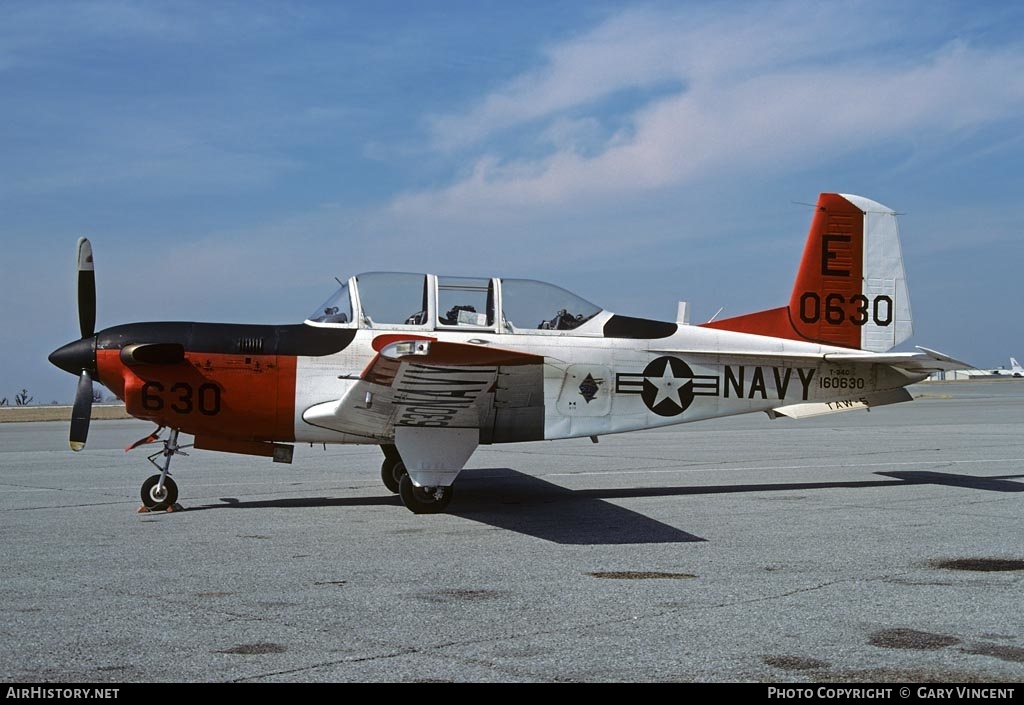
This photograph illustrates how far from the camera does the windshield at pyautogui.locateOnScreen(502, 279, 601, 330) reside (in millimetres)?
10852

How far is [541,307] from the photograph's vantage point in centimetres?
1101

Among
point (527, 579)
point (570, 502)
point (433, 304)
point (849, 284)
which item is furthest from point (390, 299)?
point (849, 284)

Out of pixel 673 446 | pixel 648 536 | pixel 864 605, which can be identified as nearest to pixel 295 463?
pixel 673 446

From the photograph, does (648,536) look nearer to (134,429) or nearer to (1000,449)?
(1000,449)

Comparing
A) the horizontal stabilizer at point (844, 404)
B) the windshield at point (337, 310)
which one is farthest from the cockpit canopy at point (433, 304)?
the horizontal stabilizer at point (844, 404)

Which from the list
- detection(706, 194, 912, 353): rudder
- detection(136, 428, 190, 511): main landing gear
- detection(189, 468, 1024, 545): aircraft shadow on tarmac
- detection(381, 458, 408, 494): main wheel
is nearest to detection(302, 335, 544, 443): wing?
detection(189, 468, 1024, 545): aircraft shadow on tarmac

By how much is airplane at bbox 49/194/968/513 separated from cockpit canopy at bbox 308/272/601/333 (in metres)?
0.02

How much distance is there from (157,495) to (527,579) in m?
5.38

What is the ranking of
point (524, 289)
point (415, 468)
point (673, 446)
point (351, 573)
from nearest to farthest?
point (351, 573)
point (415, 468)
point (524, 289)
point (673, 446)

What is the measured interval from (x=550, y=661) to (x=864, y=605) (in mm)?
2258

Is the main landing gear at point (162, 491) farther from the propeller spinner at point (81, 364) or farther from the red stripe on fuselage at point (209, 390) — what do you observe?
the propeller spinner at point (81, 364)

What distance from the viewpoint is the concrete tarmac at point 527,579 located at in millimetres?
4613

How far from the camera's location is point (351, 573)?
6.99m
